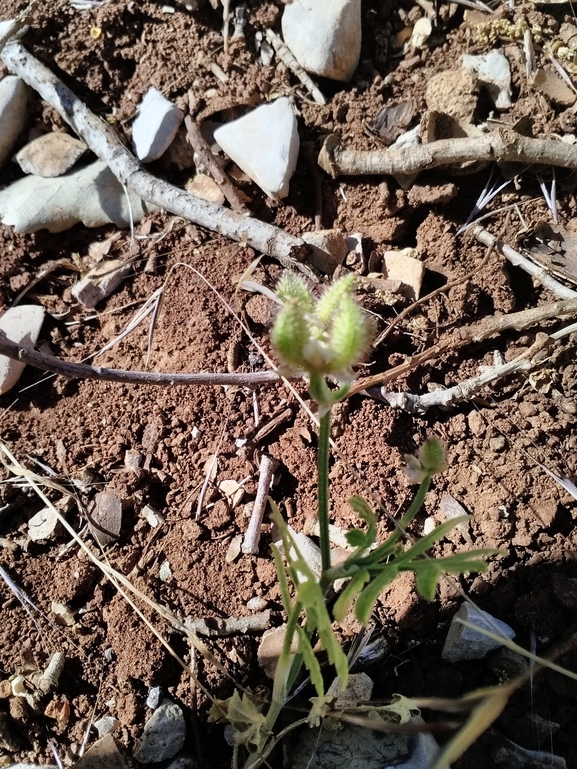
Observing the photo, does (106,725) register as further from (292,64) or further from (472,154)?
(292,64)

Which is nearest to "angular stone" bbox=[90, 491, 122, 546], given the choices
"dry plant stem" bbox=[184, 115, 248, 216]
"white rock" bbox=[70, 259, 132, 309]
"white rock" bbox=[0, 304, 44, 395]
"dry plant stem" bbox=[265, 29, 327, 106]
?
"white rock" bbox=[0, 304, 44, 395]

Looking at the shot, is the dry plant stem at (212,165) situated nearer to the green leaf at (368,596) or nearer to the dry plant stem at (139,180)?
the dry plant stem at (139,180)

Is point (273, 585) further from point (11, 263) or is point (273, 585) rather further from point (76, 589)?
point (11, 263)

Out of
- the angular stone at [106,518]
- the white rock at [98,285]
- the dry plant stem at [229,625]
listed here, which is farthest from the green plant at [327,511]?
the white rock at [98,285]

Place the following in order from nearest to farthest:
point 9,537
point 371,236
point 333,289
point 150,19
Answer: point 333,289, point 9,537, point 371,236, point 150,19

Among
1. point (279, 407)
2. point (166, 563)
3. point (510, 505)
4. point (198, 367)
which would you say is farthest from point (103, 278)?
point (510, 505)
